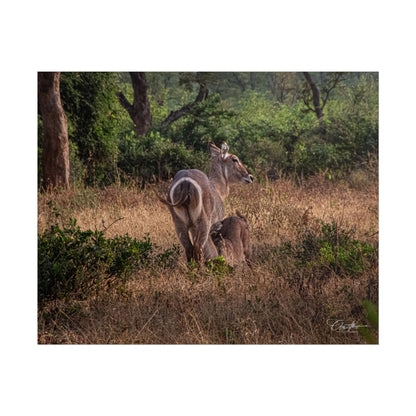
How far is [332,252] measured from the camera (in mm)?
6102

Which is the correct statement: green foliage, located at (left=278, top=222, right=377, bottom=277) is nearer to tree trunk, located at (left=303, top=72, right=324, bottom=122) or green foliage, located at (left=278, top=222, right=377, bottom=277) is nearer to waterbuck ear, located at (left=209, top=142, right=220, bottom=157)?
waterbuck ear, located at (left=209, top=142, right=220, bottom=157)

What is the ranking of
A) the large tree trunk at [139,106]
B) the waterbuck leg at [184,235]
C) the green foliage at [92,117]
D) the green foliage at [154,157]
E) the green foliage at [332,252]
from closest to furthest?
the green foliage at [332,252]
the waterbuck leg at [184,235]
the green foliage at [154,157]
the large tree trunk at [139,106]
the green foliage at [92,117]

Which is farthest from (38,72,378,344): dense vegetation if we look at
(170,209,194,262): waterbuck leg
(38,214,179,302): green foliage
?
(170,209,194,262): waterbuck leg

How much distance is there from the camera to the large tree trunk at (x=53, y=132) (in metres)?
7.90

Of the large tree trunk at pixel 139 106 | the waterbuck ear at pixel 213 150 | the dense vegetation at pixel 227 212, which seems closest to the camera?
the dense vegetation at pixel 227 212

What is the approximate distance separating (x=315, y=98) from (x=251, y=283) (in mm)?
2724

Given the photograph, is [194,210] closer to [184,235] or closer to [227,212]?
[184,235]

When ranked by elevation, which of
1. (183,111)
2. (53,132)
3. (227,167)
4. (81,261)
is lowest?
(81,261)

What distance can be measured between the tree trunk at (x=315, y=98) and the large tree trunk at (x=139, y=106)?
2.15 metres

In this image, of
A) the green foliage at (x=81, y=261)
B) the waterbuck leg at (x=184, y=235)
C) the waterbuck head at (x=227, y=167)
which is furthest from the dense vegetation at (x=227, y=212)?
the waterbuck head at (x=227, y=167)

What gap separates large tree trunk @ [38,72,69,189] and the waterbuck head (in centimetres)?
235

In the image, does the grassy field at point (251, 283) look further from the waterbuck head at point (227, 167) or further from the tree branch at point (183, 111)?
the tree branch at point (183, 111)
